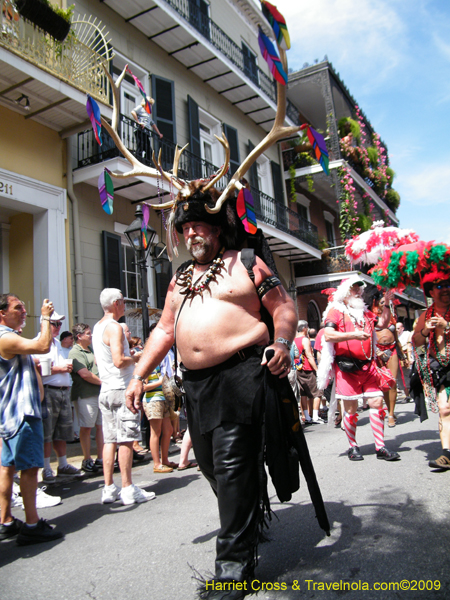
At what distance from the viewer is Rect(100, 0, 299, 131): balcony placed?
11320 mm

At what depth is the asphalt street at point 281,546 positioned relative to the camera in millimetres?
2334

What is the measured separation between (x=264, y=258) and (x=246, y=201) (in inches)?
15.3

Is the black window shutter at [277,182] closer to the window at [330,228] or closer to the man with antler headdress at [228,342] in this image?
the window at [330,228]

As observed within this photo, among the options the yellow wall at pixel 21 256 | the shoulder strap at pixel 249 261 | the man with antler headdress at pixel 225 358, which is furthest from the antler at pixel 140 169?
the yellow wall at pixel 21 256

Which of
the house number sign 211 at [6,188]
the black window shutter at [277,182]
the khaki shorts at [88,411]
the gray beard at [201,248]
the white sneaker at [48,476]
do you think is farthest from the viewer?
the black window shutter at [277,182]

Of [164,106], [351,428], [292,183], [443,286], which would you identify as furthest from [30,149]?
[292,183]

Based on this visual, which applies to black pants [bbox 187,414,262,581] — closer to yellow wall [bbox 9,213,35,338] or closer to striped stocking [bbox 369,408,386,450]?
striped stocking [bbox 369,408,386,450]

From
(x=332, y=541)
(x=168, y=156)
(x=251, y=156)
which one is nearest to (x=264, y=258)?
(x=251, y=156)

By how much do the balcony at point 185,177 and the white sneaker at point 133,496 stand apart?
9.50ft

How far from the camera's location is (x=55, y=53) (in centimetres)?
845

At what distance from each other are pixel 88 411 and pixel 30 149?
5557 millimetres

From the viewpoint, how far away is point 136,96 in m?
11.6

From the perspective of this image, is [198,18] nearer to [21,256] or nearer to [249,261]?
[21,256]

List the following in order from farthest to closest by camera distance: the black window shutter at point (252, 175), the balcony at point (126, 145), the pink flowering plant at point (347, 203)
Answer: the pink flowering plant at point (347, 203) < the black window shutter at point (252, 175) < the balcony at point (126, 145)
